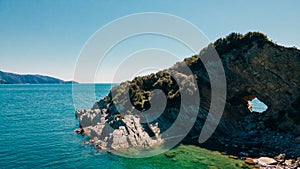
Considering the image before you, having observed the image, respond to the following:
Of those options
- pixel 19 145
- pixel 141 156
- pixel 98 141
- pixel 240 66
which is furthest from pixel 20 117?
pixel 240 66

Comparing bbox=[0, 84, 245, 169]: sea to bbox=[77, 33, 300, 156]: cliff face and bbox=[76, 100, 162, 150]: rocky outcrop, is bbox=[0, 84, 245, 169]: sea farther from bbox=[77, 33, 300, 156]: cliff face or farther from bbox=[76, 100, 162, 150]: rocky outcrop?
bbox=[77, 33, 300, 156]: cliff face

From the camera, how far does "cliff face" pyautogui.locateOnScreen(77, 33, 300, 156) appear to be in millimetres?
38625

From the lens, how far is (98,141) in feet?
127

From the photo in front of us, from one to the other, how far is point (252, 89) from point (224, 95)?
531cm

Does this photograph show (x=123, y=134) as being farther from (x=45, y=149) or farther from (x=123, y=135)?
(x=45, y=149)

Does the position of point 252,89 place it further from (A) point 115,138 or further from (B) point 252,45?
(A) point 115,138

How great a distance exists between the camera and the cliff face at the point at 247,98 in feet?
127

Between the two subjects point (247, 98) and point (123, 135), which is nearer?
point (123, 135)

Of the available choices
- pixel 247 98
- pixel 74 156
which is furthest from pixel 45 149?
pixel 247 98

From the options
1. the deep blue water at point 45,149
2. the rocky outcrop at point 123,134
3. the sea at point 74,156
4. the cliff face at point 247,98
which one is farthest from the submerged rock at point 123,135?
the deep blue water at point 45,149

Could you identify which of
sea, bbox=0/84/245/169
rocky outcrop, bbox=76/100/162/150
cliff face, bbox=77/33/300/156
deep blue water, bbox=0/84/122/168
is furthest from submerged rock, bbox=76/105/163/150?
deep blue water, bbox=0/84/122/168

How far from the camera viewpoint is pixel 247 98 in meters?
Result: 47.0

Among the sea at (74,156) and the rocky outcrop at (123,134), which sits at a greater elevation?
the rocky outcrop at (123,134)

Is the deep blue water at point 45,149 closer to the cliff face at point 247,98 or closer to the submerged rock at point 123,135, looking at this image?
the submerged rock at point 123,135
